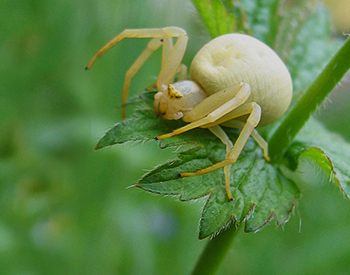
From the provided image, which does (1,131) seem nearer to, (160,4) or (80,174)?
(80,174)

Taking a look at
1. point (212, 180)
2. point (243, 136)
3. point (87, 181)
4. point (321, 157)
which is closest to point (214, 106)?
point (243, 136)

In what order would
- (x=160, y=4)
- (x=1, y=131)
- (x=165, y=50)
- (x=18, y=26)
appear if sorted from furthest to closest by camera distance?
(x=160, y=4) < (x=18, y=26) < (x=1, y=131) < (x=165, y=50)

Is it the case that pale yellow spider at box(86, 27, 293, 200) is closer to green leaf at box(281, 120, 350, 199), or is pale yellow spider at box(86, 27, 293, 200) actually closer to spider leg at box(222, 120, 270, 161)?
spider leg at box(222, 120, 270, 161)

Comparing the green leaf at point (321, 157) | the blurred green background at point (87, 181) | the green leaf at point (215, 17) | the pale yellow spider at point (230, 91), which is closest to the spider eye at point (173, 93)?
the pale yellow spider at point (230, 91)

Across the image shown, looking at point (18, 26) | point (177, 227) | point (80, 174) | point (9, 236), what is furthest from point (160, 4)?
point (9, 236)

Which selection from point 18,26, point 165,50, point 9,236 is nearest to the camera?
point 165,50

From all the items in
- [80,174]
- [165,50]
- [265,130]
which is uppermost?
[165,50]

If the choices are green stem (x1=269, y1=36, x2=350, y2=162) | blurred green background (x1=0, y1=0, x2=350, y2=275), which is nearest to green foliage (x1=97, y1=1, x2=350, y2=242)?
green stem (x1=269, y1=36, x2=350, y2=162)

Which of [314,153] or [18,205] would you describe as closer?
[314,153]
